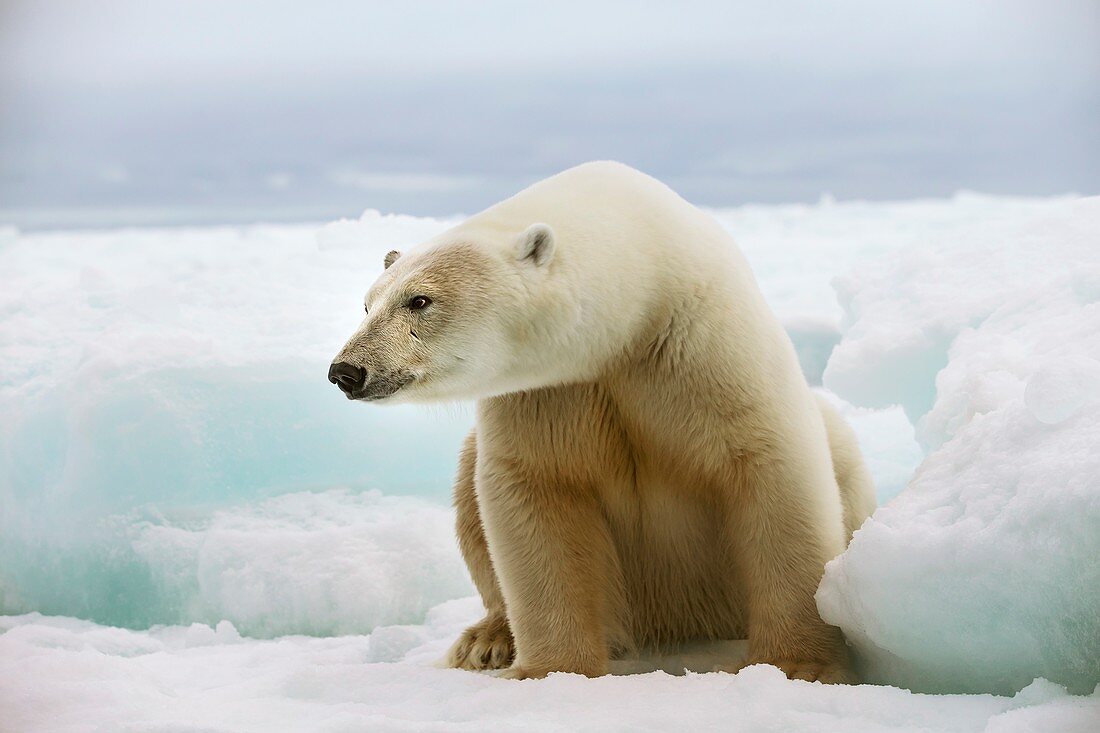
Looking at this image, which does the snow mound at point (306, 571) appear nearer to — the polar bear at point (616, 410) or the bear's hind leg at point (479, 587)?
the bear's hind leg at point (479, 587)

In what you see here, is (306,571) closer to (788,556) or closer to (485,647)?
(485,647)

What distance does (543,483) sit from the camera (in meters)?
2.68

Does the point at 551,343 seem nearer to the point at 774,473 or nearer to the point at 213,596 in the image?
the point at 774,473

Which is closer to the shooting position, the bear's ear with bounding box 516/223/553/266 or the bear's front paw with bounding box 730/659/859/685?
the bear's ear with bounding box 516/223/553/266

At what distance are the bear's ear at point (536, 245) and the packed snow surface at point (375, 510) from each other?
17.5 inches

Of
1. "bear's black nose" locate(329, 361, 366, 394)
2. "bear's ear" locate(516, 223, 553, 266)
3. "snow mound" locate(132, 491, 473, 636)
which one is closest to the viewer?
"bear's black nose" locate(329, 361, 366, 394)

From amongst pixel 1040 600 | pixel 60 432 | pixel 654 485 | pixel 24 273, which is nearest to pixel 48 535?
pixel 60 432

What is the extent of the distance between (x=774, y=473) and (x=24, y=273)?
616cm

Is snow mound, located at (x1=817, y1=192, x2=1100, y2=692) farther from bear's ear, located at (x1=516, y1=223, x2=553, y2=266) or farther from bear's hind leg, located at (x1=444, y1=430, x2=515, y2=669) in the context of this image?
bear's hind leg, located at (x1=444, y1=430, x2=515, y2=669)

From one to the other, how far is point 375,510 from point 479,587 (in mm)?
2087

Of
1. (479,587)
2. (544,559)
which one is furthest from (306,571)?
(544,559)

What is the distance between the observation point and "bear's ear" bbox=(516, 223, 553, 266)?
2.36 m

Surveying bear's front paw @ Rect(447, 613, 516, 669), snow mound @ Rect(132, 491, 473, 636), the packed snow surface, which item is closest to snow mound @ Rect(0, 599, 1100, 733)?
the packed snow surface

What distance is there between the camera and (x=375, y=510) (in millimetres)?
5238
